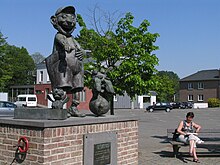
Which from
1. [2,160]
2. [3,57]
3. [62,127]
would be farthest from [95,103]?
[3,57]

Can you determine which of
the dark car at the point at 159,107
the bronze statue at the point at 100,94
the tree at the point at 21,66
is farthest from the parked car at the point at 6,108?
the tree at the point at 21,66

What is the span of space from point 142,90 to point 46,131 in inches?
380

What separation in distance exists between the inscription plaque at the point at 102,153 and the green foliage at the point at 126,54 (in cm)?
626

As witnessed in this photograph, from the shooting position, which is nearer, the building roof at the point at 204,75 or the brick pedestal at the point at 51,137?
the brick pedestal at the point at 51,137

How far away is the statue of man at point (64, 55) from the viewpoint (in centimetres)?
654

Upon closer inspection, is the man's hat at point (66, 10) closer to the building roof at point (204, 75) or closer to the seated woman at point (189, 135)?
the seated woman at point (189, 135)

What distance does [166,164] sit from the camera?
9.30 meters

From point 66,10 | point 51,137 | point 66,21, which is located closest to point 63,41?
point 66,21

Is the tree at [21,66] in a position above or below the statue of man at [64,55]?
above

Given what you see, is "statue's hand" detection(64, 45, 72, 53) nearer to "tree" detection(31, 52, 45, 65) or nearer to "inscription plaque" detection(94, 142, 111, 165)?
"inscription plaque" detection(94, 142, 111, 165)

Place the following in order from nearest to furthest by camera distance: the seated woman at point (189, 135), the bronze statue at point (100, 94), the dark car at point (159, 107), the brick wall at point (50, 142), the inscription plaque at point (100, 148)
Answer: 1. the brick wall at point (50, 142)
2. the inscription plaque at point (100, 148)
3. the bronze statue at point (100, 94)
4. the seated woman at point (189, 135)
5. the dark car at point (159, 107)

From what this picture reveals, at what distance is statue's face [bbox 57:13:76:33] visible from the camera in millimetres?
6594

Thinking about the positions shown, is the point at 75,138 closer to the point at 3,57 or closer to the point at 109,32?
the point at 109,32

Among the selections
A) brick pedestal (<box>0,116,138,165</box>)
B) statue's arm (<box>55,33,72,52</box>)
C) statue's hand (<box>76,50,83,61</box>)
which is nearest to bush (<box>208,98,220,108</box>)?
brick pedestal (<box>0,116,138,165</box>)
